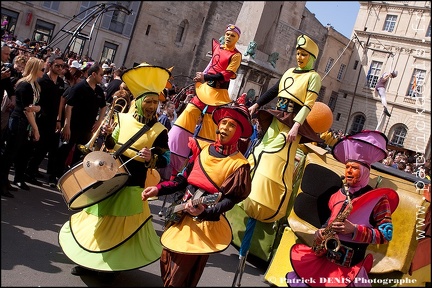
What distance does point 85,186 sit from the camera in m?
3.77

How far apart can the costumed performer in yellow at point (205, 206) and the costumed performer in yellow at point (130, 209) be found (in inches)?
19.9

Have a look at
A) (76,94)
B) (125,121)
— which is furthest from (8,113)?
(125,121)

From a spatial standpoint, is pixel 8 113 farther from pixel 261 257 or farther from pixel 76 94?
pixel 261 257

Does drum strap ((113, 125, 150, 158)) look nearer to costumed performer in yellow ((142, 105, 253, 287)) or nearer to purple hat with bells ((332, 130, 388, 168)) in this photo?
costumed performer in yellow ((142, 105, 253, 287))

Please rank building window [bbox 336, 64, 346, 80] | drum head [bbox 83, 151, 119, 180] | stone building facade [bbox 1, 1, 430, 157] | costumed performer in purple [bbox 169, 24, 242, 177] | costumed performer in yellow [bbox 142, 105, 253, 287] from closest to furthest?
costumed performer in yellow [bbox 142, 105, 253, 287], drum head [bbox 83, 151, 119, 180], stone building facade [bbox 1, 1, 430, 157], costumed performer in purple [bbox 169, 24, 242, 177], building window [bbox 336, 64, 346, 80]

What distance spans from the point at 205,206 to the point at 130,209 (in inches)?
36.8

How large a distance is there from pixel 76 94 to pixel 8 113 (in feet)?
3.02

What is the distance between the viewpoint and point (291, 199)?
5281mm

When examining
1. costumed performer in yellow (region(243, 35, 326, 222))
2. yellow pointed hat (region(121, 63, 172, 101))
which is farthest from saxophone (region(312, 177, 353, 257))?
yellow pointed hat (region(121, 63, 172, 101))

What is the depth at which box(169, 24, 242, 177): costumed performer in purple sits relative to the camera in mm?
6125

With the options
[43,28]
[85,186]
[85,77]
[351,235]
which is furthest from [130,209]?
[85,77]

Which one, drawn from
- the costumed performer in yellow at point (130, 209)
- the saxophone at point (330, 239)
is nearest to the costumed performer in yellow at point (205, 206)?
the costumed performer in yellow at point (130, 209)

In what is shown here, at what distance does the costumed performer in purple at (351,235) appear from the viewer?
313cm

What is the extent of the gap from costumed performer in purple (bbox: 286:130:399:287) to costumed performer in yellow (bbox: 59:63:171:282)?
1.40 meters
